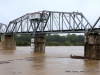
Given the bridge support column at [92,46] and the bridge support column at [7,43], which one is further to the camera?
the bridge support column at [7,43]

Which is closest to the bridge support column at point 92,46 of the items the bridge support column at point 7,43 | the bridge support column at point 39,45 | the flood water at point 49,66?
the flood water at point 49,66

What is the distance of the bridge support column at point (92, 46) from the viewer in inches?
1826

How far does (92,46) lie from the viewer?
4709 cm

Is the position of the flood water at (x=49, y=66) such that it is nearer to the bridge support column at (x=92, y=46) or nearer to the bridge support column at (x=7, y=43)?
the bridge support column at (x=92, y=46)

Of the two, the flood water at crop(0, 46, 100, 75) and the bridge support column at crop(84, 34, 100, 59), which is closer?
the flood water at crop(0, 46, 100, 75)

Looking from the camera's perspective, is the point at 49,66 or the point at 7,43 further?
the point at 7,43

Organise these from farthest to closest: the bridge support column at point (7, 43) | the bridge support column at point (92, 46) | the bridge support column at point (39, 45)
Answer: the bridge support column at point (7, 43) < the bridge support column at point (39, 45) < the bridge support column at point (92, 46)

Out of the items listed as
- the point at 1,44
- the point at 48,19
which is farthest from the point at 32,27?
the point at 1,44

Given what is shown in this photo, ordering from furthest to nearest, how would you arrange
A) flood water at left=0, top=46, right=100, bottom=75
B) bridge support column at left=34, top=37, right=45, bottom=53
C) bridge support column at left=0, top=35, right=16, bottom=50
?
1. bridge support column at left=0, top=35, right=16, bottom=50
2. bridge support column at left=34, top=37, right=45, bottom=53
3. flood water at left=0, top=46, right=100, bottom=75

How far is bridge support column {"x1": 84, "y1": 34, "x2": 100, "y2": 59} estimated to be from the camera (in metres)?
46.4

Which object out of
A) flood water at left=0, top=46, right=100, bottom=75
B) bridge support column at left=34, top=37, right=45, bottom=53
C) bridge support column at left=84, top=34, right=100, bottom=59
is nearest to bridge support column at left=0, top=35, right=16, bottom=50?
bridge support column at left=34, top=37, right=45, bottom=53

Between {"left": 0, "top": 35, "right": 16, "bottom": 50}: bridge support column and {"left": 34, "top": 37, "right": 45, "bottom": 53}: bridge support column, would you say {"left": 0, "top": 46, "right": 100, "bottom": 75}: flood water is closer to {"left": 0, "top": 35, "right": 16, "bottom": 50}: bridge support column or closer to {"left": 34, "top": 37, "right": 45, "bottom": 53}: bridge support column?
{"left": 34, "top": 37, "right": 45, "bottom": 53}: bridge support column

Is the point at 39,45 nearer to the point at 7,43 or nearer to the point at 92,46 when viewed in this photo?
the point at 92,46

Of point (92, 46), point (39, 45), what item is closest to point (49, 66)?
point (92, 46)
